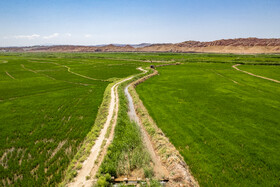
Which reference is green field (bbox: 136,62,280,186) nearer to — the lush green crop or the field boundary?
the field boundary

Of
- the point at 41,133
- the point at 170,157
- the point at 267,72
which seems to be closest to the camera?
the point at 170,157

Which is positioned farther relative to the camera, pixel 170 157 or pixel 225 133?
pixel 225 133

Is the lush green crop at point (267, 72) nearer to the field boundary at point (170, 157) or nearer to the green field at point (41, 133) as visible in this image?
the field boundary at point (170, 157)

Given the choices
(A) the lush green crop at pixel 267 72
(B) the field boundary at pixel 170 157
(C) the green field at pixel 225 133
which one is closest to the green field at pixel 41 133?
(B) the field boundary at pixel 170 157

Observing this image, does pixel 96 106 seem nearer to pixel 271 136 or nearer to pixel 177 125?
pixel 177 125

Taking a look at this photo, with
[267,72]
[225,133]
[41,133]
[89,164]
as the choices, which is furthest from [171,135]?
[267,72]

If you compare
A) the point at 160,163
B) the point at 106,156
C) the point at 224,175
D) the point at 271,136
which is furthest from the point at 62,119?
the point at 271,136

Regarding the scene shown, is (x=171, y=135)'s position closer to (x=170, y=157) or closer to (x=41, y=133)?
(x=170, y=157)

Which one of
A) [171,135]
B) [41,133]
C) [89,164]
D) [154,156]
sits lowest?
[154,156]
